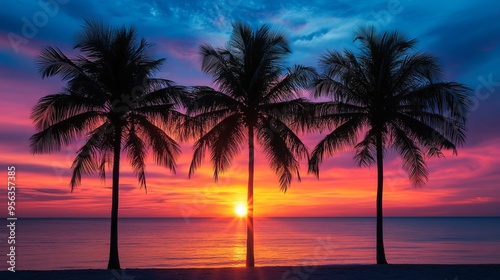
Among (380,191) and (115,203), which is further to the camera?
(380,191)

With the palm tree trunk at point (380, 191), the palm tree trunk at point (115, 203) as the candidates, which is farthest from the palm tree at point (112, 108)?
the palm tree trunk at point (380, 191)

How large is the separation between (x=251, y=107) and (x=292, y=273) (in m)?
7.56

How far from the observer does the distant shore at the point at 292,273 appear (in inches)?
630

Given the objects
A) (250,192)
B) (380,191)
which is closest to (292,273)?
(250,192)

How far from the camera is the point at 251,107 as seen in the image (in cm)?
2128

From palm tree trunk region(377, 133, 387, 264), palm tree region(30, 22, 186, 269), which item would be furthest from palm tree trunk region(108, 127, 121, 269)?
palm tree trunk region(377, 133, 387, 264)

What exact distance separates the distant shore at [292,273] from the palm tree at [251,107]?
4.20 meters

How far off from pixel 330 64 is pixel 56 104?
37.0ft

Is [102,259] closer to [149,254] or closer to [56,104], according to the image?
[149,254]

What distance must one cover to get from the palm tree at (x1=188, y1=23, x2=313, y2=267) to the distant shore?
4204 millimetres

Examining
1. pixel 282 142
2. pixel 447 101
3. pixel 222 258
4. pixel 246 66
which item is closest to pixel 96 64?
pixel 246 66

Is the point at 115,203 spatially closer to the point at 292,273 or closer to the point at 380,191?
the point at 292,273

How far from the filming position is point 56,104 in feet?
63.2

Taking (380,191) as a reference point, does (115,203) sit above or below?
below
